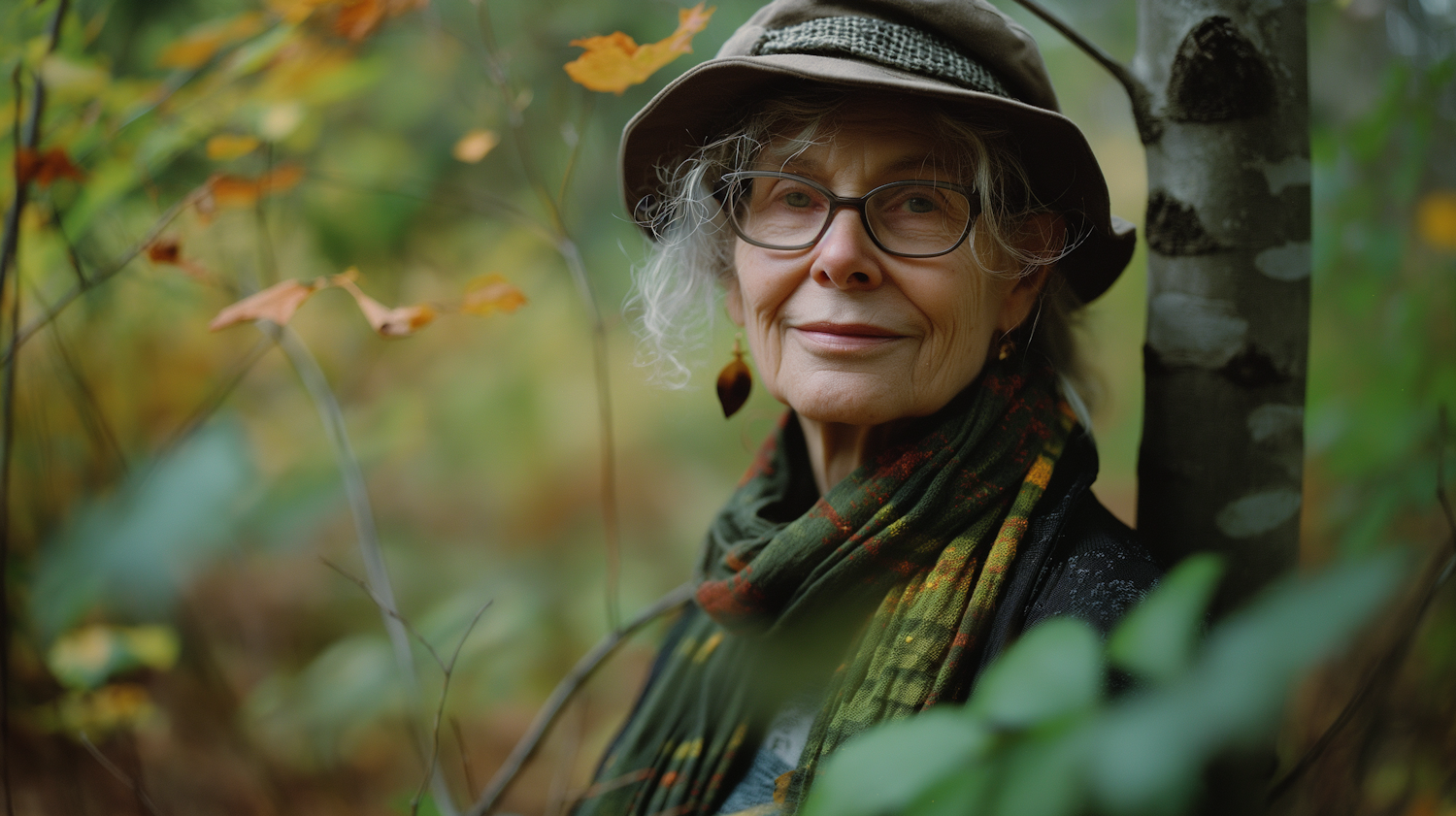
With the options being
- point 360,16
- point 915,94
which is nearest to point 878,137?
point 915,94

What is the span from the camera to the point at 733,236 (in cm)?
139

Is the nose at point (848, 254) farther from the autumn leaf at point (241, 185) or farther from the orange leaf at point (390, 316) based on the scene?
the autumn leaf at point (241, 185)

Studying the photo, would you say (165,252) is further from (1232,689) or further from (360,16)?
(1232,689)

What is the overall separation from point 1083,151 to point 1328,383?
2089 millimetres

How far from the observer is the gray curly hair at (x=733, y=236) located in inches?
44.1

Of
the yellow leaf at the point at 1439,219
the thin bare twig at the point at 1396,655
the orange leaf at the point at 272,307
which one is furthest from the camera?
the yellow leaf at the point at 1439,219

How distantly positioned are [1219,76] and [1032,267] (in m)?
0.33

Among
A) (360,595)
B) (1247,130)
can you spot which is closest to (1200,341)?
(1247,130)

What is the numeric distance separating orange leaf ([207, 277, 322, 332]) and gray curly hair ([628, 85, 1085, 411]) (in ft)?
1.80

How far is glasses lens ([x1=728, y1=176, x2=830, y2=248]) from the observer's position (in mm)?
1171

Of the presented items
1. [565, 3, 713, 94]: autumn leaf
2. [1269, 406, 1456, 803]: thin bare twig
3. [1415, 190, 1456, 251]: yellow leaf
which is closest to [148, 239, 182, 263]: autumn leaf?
[565, 3, 713, 94]: autumn leaf

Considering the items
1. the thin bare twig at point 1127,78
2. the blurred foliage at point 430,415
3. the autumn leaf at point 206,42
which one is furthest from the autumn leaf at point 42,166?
the thin bare twig at point 1127,78

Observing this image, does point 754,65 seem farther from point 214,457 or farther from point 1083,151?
point 214,457

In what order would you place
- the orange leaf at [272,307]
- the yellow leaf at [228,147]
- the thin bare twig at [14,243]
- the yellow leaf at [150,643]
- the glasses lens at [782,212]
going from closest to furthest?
the glasses lens at [782,212], the orange leaf at [272,307], the thin bare twig at [14,243], the yellow leaf at [228,147], the yellow leaf at [150,643]
